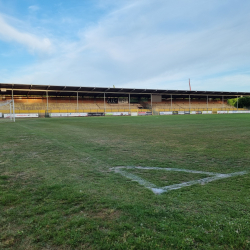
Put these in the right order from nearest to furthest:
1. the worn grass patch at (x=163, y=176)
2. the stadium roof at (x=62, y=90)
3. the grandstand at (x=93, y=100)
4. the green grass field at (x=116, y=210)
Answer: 1. the green grass field at (x=116, y=210)
2. the worn grass patch at (x=163, y=176)
3. the stadium roof at (x=62, y=90)
4. the grandstand at (x=93, y=100)

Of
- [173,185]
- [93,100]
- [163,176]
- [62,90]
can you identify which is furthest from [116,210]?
[93,100]

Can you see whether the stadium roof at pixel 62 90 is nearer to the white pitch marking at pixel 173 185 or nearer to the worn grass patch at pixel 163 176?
the white pitch marking at pixel 173 185

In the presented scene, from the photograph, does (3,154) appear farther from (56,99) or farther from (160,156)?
(56,99)

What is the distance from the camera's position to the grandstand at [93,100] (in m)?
52.4

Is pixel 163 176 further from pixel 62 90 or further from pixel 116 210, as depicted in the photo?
pixel 62 90

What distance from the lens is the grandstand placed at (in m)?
52.4

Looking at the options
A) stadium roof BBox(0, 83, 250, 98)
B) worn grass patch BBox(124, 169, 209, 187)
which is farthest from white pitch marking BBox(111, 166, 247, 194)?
stadium roof BBox(0, 83, 250, 98)

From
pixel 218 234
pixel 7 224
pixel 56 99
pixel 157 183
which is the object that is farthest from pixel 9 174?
pixel 56 99

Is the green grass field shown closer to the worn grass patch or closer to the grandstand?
the worn grass patch

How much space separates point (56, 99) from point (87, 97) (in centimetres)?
961

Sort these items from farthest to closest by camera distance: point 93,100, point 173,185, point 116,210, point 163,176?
point 93,100, point 163,176, point 173,185, point 116,210

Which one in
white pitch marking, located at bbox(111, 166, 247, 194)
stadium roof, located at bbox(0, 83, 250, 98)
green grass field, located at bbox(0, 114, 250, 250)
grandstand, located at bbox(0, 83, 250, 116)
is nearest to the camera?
green grass field, located at bbox(0, 114, 250, 250)

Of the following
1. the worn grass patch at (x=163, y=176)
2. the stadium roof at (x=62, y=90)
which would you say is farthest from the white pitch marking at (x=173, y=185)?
the stadium roof at (x=62, y=90)

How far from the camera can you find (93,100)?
65.8 m
